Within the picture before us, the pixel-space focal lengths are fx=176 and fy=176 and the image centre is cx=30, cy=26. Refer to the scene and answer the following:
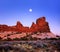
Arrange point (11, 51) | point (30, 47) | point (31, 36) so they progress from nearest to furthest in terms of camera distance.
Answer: point (11, 51) → point (30, 47) → point (31, 36)

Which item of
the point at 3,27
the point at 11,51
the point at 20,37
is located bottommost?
the point at 11,51

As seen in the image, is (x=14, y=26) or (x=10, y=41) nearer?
(x=10, y=41)

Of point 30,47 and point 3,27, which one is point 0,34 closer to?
point 3,27

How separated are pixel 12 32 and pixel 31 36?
113cm

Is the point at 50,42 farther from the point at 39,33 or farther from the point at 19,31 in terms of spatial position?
the point at 19,31

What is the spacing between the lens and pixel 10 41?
31.5 feet

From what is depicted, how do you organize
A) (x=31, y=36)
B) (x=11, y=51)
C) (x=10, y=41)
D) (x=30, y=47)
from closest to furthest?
(x=11, y=51), (x=30, y=47), (x=10, y=41), (x=31, y=36)

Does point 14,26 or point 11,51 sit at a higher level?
point 14,26

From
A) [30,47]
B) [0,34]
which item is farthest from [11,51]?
[0,34]

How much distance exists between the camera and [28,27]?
34.8 feet

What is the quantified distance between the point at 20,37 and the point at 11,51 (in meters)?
2.21

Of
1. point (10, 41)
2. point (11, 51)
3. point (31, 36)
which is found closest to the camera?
point (11, 51)

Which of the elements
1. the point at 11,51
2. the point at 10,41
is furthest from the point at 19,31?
the point at 11,51

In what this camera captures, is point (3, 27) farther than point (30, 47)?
Yes
